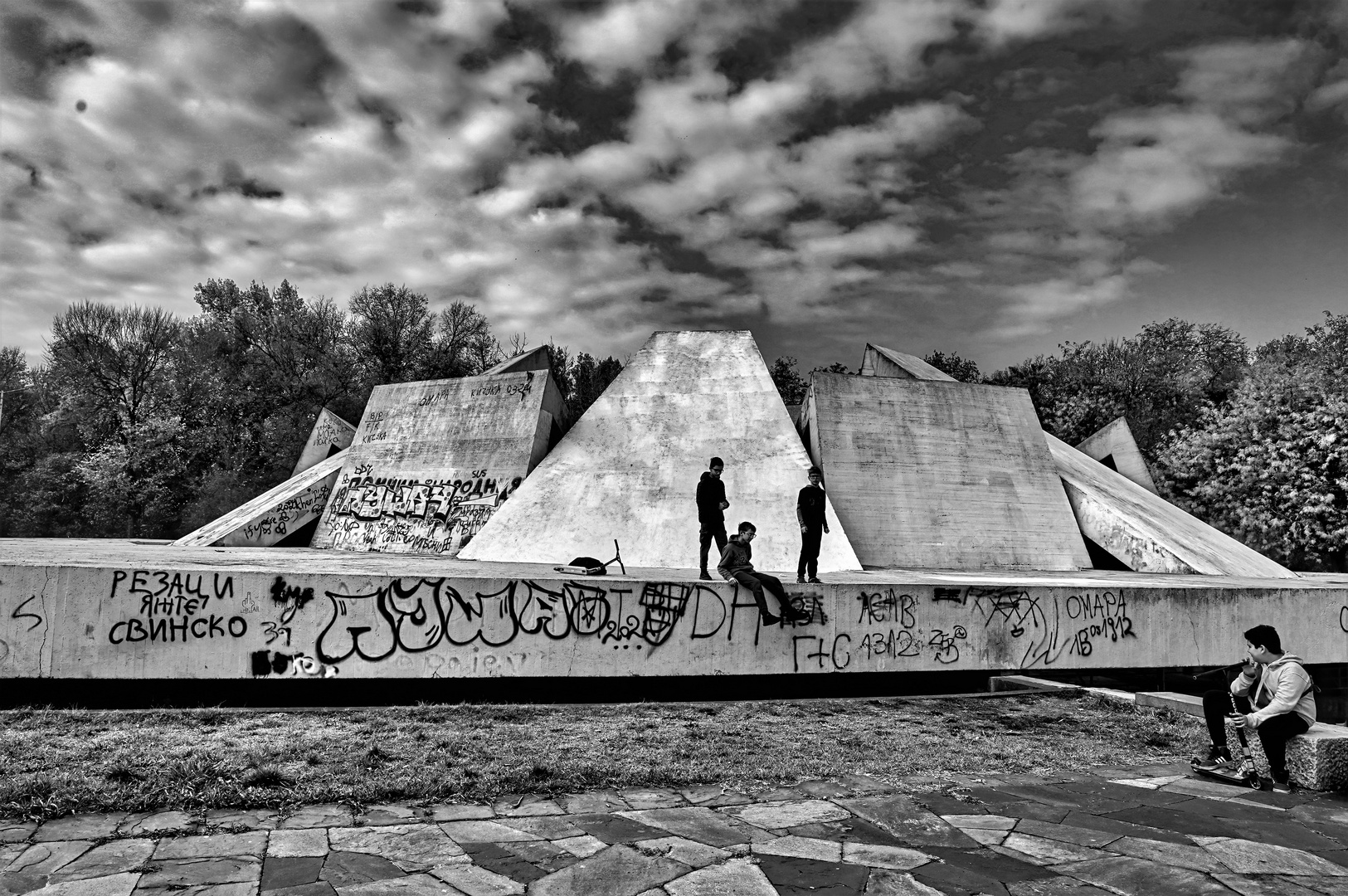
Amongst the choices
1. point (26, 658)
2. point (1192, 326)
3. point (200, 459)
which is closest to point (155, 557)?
point (26, 658)

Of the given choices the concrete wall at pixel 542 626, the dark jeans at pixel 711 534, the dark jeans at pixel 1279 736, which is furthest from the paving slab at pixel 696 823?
the dark jeans at pixel 711 534

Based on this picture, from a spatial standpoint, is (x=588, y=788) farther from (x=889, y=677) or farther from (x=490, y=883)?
(x=889, y=677)

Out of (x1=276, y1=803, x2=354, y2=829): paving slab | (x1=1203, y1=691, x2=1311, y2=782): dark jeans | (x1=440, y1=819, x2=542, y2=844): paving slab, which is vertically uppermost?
(x1=1203, y1=691, x2=1311, y2=782): dark jeans

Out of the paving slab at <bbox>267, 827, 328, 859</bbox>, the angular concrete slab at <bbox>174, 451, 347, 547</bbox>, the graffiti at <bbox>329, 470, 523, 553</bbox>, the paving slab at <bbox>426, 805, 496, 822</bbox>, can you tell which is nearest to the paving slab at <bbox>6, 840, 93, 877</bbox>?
the paving slab at <bbox>267, 827, 328, 859</bbox>

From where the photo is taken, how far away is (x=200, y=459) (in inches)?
1300

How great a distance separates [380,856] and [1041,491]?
13781 millimetres

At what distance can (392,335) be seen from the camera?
36.5 metres

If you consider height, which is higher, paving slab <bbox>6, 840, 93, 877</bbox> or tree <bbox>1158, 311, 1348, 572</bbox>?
tree <bbox>1158, 311, 1348, 572</bbox>

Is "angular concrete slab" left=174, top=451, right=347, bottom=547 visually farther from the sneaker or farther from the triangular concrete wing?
the sneaker

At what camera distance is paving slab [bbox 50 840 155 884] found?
356 cm

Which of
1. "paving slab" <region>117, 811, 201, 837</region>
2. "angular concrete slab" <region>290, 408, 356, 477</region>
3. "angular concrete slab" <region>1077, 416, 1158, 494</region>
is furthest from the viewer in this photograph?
"angular concrete slab" <region>290, 408, 356, 477</region>

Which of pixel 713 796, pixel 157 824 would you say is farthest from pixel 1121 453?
pixel 157 824

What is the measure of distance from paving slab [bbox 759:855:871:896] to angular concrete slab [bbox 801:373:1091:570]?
1008 cm

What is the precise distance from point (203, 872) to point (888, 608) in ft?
22.9
